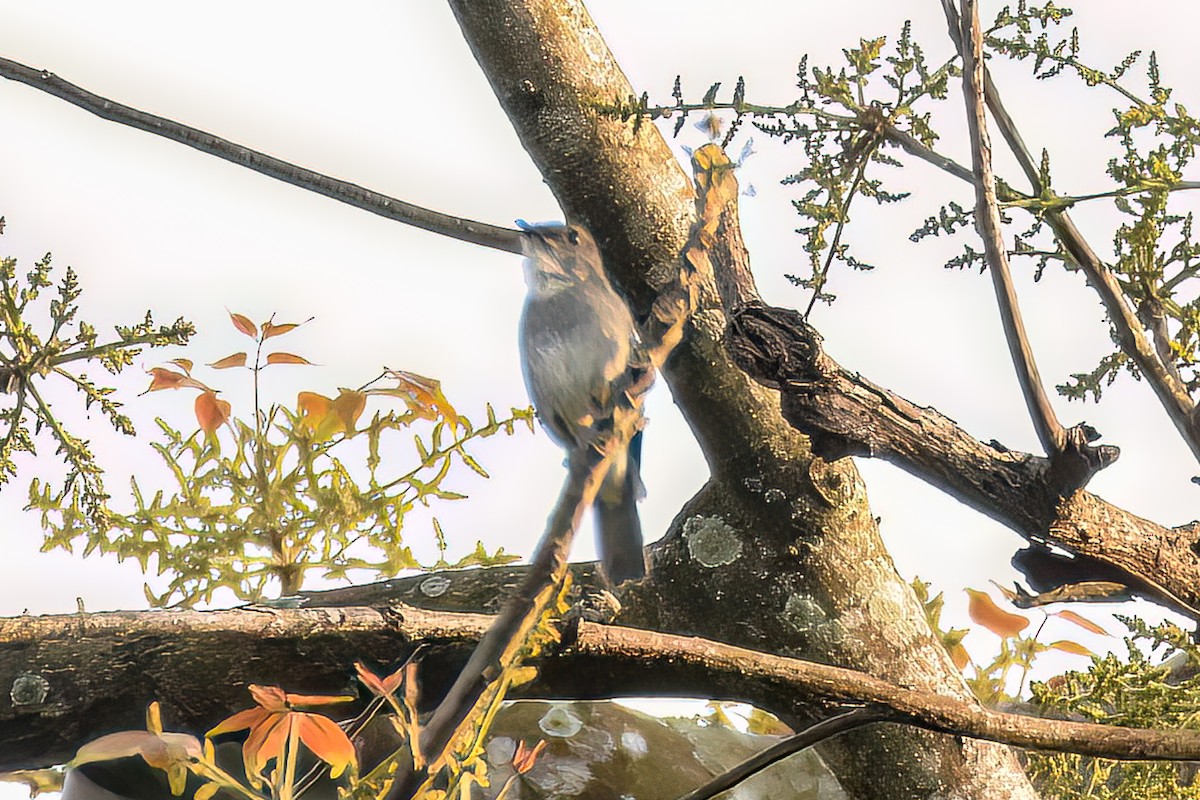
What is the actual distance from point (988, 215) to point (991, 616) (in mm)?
219

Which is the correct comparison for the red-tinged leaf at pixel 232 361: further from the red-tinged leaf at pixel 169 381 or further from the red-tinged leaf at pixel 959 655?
the red-tinged leaf at pixel 959 655

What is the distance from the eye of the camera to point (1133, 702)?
0.48 meters

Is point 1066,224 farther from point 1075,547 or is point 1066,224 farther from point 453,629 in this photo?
point 453,629

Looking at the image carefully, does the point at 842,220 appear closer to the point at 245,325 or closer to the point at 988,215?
the point at 988,215

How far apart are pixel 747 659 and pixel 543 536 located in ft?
0.50

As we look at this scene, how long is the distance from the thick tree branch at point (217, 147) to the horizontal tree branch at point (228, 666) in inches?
6.9

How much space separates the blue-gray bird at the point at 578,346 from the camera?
1.97ft

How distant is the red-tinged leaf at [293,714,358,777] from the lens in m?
0.35

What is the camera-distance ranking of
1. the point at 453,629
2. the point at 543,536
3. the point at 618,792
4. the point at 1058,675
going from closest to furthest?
the point at 543,536, the point at 453,629, the point at 618,792, the point at 1058,675

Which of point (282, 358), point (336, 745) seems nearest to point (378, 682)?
point (336, 745)

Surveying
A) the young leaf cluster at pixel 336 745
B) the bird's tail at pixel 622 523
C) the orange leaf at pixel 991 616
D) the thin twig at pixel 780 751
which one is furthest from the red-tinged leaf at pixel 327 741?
the orange leaf at pixel 991 616

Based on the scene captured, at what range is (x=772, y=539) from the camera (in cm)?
60

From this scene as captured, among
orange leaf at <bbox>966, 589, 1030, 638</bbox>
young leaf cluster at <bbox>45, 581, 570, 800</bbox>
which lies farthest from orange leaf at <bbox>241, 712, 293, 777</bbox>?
orange leaf at <bbox>966, 589, 1030, 638</bbox>

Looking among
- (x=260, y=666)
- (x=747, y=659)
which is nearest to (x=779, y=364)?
(x=747, y=659)
